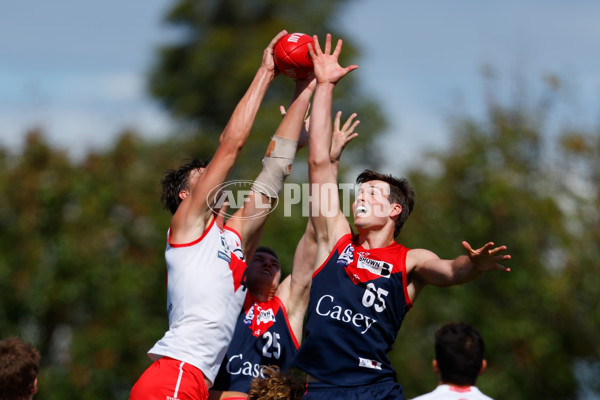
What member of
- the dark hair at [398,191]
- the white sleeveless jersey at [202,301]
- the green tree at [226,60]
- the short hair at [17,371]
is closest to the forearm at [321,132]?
the dark hair at [398,191]

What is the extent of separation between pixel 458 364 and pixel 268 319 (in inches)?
63.2

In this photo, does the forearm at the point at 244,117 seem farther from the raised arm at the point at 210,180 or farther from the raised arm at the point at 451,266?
the raised arm at the point at 451,266

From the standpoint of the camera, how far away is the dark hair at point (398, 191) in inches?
253

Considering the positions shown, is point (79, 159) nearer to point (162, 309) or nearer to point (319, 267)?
point (162, 309)

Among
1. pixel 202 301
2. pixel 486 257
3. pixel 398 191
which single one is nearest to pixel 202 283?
pixel 202 301

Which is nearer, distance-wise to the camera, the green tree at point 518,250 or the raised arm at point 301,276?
the raised arm at point 301,276

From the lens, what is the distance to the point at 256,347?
6695 millimetres

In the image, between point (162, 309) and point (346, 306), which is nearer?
point (346, 306)

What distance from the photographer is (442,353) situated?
257 inches

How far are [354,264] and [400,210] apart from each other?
651 mm

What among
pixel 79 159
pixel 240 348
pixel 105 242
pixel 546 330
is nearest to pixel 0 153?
pixel 79 159

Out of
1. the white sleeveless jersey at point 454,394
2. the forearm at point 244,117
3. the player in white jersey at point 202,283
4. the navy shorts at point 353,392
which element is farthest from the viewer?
the white sleeveless jersey at point 454,394

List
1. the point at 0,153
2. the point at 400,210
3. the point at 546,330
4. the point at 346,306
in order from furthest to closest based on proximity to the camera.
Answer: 1. the point at 0,153
2. the point at 546,330
3. the point at 400,210
4. the point at 346,306

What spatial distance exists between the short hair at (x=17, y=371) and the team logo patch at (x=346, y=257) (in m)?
2.42
